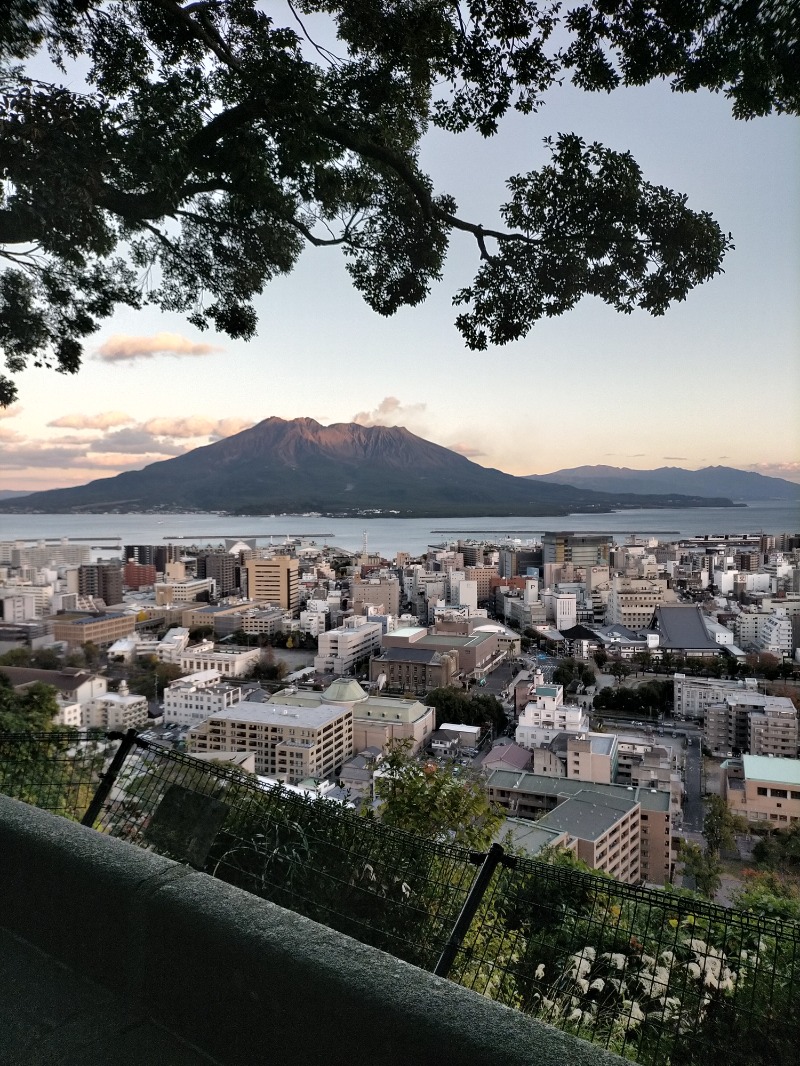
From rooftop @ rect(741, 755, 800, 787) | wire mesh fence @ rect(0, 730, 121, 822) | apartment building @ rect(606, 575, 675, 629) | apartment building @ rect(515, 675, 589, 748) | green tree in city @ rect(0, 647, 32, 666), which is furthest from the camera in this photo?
apartment building @ rect(606, 575, 675, 629)

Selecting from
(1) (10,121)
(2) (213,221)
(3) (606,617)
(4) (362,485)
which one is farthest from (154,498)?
(3) (606,617)

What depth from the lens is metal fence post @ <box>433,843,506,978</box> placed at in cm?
101

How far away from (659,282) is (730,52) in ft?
2.04

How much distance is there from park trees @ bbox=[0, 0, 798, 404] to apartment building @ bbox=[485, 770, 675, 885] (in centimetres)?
169

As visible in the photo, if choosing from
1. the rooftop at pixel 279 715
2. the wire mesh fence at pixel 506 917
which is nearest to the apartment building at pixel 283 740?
the rooftop at pixel 279 715

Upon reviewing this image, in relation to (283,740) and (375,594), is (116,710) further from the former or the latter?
(375,594)

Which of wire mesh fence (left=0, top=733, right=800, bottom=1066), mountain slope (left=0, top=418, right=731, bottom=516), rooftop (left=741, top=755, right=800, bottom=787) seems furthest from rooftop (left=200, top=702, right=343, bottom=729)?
rooftop (left=741, top=755, right=800, bottom=787)

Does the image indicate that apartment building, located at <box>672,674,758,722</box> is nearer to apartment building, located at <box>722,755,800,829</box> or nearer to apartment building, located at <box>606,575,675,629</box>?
apartment building, located at <box>722,755,800,829</box>

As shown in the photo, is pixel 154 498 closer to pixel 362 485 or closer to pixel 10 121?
pixel 362 485

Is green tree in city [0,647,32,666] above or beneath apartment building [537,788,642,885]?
above

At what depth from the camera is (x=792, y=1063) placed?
868 millimetres

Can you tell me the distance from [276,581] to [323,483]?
2.32ft

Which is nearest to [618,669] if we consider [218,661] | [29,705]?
[218,661]

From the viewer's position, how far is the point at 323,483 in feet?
11.9
